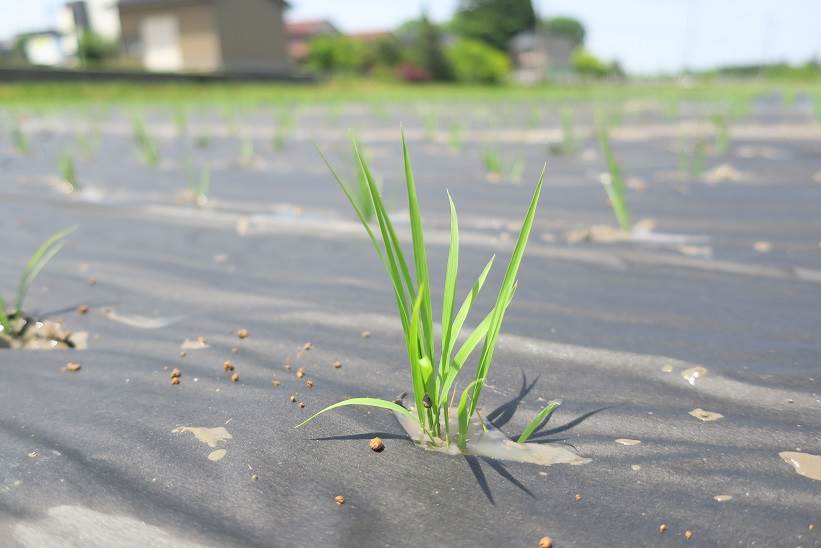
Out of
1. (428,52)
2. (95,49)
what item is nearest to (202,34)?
(95,49)

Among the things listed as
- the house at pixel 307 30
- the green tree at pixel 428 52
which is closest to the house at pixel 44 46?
the house at pixel 307 30

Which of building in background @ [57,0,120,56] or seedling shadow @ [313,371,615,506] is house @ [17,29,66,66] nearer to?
building in background @ [57,0,120,56]

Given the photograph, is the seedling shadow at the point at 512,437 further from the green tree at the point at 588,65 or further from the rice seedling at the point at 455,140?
the green tree at the point at 588,65

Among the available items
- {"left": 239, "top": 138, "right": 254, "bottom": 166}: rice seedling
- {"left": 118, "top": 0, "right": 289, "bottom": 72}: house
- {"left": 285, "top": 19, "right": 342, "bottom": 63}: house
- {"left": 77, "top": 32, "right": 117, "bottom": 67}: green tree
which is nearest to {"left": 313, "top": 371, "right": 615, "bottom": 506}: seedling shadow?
{"left": 239, "top": 138, "right": 254, "bottom": 166}: rice seedling

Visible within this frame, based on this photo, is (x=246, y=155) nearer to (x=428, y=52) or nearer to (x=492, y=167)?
(x=492, y=167)

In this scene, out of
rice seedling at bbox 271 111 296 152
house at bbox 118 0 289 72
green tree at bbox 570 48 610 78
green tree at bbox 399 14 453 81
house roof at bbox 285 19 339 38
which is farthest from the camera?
green tree at bbox 570 48 610 78

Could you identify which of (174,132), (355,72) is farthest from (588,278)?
(355,72)
